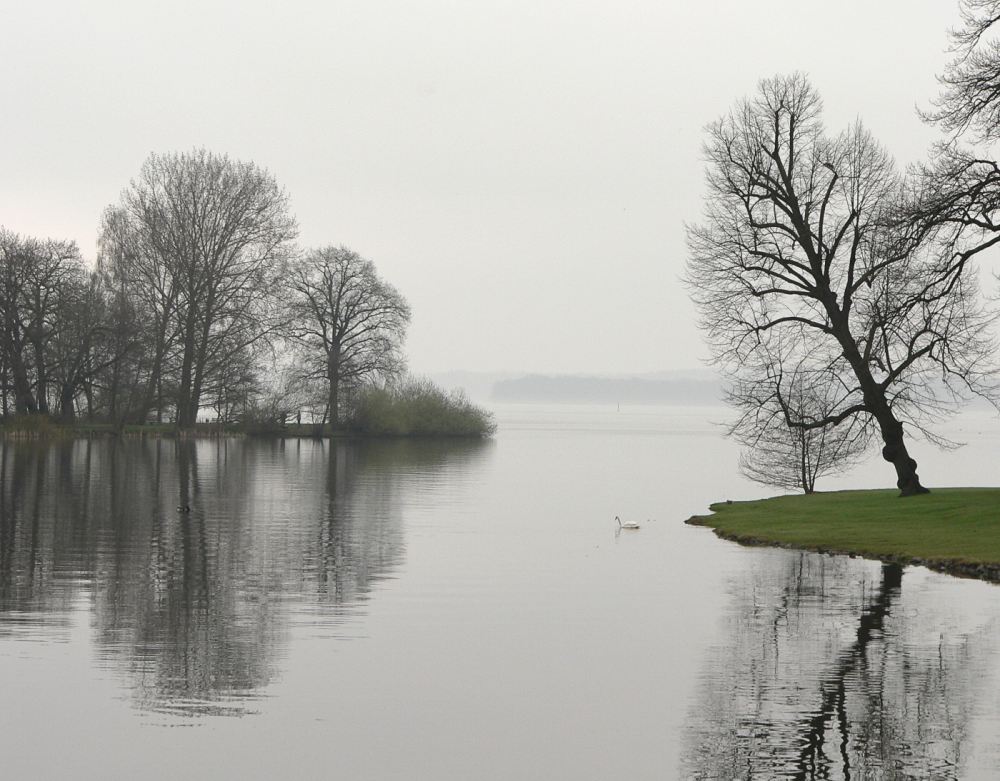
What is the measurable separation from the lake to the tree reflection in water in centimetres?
10

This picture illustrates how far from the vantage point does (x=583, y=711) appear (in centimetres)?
1445

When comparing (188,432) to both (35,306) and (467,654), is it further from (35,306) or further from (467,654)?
(467,654)

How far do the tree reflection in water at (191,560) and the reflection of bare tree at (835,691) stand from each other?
5.64 meters

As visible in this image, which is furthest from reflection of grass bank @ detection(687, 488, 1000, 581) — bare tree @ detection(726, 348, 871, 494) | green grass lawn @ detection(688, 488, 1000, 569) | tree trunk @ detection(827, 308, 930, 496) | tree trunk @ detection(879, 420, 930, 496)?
bare tree @ detection(726, 348, 871, 494)

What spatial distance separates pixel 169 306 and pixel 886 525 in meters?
66.2

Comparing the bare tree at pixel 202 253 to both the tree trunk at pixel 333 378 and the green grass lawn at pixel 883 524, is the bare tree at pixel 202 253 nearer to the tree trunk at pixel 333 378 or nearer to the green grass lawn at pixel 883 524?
the tree trunk at pixel 333 378

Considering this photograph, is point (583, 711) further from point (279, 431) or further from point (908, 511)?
point (279, 431)

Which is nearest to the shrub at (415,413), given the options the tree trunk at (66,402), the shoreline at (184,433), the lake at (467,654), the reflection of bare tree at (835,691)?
the shoreline at (184,433)

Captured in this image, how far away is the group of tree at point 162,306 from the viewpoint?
88.8 meters

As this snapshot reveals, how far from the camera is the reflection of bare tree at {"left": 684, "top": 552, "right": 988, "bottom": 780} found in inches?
479

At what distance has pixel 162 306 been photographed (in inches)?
3556

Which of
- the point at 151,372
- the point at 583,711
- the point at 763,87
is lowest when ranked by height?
the point at 583,711

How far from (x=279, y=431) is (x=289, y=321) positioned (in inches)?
718

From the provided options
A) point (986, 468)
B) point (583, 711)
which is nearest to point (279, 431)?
point (986, 468)
